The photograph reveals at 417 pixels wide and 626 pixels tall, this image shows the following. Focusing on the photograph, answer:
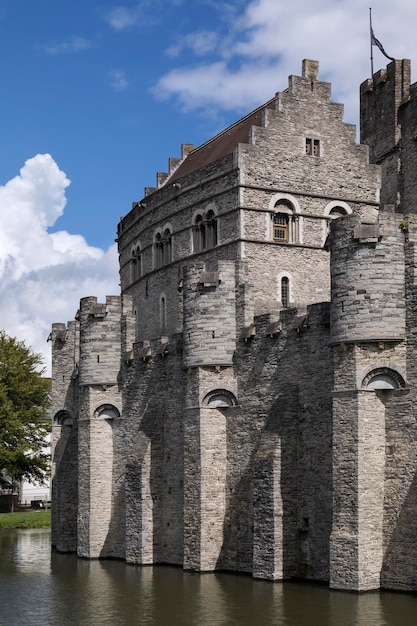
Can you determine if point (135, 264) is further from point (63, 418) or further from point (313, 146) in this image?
point (313, 146)

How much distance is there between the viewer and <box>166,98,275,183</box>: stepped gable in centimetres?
4797

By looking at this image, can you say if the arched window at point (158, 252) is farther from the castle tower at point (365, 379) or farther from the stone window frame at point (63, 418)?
the castle tower at point (365, 379)

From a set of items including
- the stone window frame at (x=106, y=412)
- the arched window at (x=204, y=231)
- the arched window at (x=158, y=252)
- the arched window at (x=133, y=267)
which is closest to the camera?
the stone window frame at (x=106, y=412)

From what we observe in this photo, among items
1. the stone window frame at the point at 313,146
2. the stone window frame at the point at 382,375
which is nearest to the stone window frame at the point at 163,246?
the stone window frame at the point at 313,146

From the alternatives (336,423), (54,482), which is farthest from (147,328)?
(336,423)

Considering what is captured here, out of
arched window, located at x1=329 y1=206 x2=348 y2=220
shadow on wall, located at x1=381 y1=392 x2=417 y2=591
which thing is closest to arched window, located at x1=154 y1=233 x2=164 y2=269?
arched window, located at x1=329 y1=206 x2=348 y2=220

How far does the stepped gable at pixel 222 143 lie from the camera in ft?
157

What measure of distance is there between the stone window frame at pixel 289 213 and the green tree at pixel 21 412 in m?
23.9

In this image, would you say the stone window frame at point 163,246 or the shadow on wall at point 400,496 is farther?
the stone window frame at point 163,246

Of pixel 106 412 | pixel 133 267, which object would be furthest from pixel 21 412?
pixel 106 412

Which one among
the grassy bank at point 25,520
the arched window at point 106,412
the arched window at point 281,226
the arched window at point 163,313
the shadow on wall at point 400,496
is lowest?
the grassy bank at point 25,520

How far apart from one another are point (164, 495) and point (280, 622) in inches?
556

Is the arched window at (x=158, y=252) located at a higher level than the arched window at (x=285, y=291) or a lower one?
higher

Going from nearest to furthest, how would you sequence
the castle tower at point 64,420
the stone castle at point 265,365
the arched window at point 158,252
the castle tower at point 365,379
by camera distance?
the castle tower at point 365,379, the stone castle at point 265,365, the castle tower at point 64,420, the arched window at point 158,252
